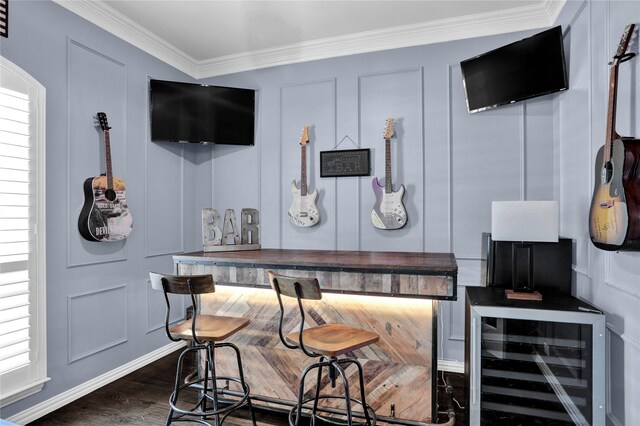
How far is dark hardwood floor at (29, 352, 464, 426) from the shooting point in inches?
98.7

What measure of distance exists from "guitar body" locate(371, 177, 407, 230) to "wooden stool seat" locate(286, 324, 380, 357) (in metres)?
1.42

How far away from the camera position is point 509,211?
2.25 meters

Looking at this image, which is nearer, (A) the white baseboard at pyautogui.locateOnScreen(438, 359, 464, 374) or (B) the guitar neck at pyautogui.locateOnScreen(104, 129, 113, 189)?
(B) the guitar neck at pyautogui.locateOnScreen(104, 129, 113, 189)

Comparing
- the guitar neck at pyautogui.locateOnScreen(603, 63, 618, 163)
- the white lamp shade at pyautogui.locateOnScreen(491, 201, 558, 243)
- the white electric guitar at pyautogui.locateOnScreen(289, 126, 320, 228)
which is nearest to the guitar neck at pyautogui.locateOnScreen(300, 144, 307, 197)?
the white electric guitar at pyautogui.locateOnScreen(289, 126, 320, 228)

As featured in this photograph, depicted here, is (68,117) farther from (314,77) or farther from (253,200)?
(314,77)

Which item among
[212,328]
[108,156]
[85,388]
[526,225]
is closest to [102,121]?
[108,156]

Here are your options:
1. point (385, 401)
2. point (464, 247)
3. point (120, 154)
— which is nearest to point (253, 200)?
point (120, 154)

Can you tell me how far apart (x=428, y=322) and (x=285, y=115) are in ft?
8.44

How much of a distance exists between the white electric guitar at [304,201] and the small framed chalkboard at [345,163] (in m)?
0.19

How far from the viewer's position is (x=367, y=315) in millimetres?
2350

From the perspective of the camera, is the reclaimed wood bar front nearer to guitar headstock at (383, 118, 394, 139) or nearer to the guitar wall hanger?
the guitar wall hanger

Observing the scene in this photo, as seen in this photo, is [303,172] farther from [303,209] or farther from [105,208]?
[105,208]

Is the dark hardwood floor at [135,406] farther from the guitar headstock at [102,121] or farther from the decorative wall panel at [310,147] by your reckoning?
the guitar headstock at [102,121]

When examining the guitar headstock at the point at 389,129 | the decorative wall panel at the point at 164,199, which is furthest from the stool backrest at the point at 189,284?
the guitar headstock at the point at 389,129
